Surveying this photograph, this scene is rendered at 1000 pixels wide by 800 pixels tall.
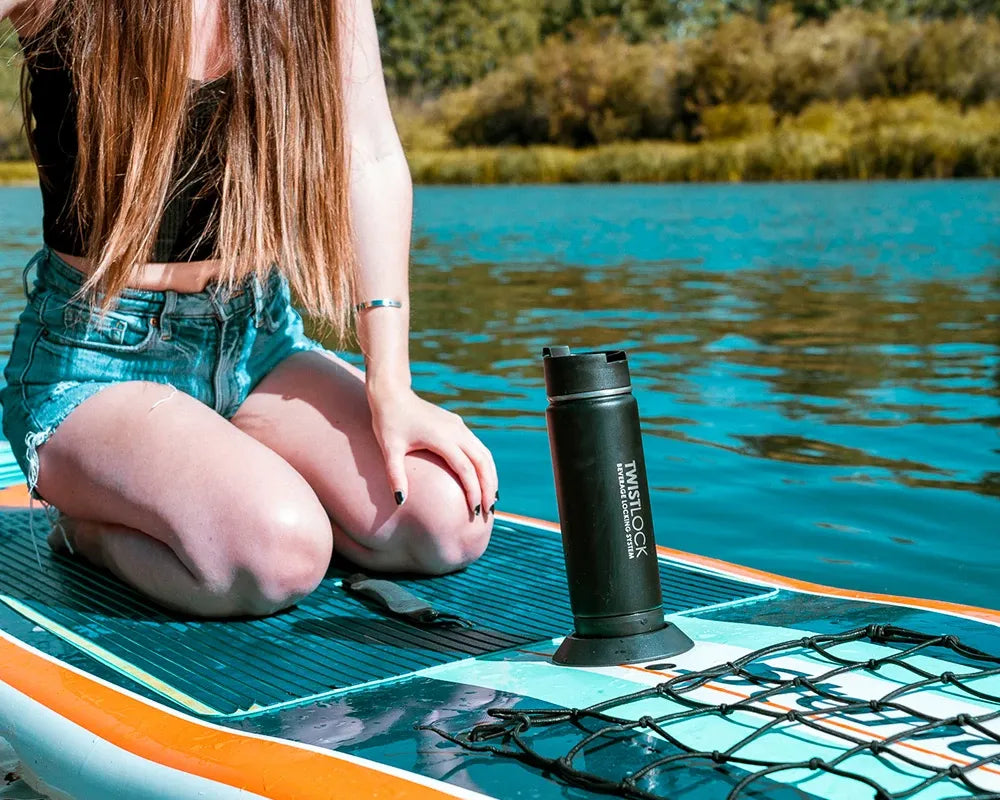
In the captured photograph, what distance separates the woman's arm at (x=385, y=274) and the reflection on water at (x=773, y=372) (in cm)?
116

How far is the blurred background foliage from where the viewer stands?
85.0 feet

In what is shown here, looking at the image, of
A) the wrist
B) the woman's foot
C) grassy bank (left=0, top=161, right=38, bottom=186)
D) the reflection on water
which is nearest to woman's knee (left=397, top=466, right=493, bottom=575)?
the wrist

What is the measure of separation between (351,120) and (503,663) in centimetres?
98

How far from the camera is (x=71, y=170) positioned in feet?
6.80

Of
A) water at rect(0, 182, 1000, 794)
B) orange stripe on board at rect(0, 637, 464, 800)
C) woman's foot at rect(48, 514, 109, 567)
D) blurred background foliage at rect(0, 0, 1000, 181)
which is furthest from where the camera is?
blurred background foliage at rect(0, 0, 1000, 181)

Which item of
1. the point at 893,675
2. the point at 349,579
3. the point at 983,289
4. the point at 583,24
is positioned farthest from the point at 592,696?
the point at 583,24

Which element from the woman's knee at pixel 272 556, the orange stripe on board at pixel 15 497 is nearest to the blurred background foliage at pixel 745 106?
the orange stripe on board at pixel 15 497

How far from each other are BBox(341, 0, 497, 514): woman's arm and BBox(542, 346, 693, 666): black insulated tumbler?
475 mm

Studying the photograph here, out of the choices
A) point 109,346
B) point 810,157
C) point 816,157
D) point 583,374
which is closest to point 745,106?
point 810,157

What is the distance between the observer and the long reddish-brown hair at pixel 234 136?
1.96 metres

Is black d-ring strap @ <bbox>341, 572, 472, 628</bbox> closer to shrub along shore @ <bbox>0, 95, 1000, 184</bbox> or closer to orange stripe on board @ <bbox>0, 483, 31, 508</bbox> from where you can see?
orange stripe on board @ <bbox>0, 483, 31, 508</bbox>

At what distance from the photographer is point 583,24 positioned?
5081cm

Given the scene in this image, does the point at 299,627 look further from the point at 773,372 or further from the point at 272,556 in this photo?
the point at 773,372

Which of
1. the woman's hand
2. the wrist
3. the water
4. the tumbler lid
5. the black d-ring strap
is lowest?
the water
